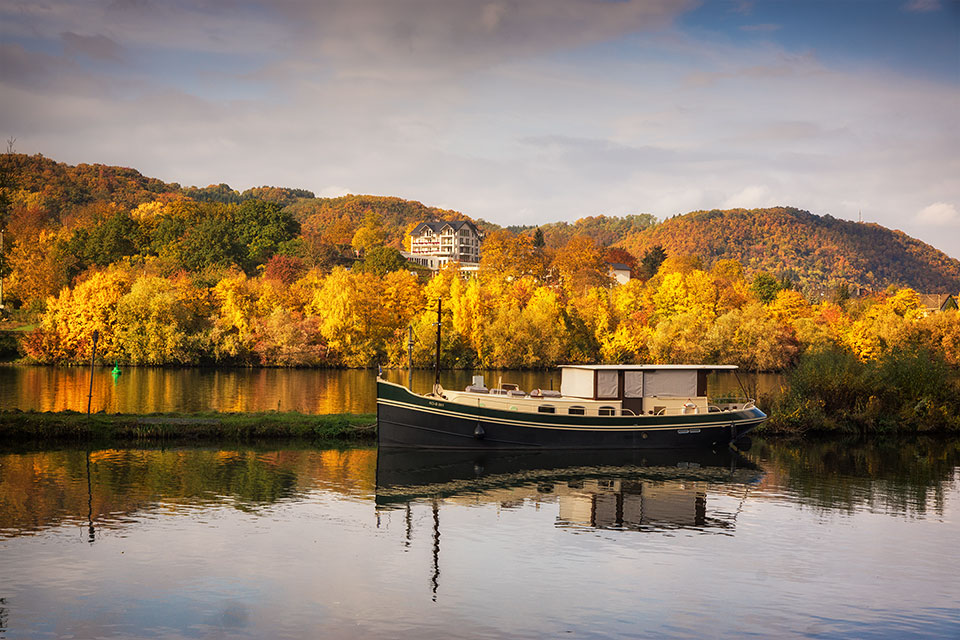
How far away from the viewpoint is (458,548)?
73.9 ft

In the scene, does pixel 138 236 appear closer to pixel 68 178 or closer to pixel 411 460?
pixel 68 178

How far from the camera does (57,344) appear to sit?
9231 centimetres

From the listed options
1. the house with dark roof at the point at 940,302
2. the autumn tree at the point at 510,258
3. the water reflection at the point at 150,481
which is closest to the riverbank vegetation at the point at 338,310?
the autumn tree at the point at 510,258

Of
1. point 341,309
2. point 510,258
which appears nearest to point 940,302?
point 510,258

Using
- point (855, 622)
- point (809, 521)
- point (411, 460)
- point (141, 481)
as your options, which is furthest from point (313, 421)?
point (855, 622)

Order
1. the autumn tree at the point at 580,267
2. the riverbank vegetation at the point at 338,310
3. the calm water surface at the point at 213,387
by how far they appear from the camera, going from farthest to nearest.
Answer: the autumn tree at the point at 580,267 < the riverbank vegetation at the point at 338,310 < the calm water surface at the point at 213,387

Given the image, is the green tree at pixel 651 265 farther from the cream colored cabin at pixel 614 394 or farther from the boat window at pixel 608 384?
the boat window at pixel 608 384

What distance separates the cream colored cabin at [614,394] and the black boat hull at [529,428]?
49 cm

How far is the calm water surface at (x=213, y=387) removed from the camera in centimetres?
4939

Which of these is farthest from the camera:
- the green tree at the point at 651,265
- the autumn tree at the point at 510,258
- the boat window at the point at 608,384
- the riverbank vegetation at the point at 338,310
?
the green tree at the point at 651,265

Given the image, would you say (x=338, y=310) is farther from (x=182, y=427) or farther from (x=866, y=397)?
(x=866, y=397)

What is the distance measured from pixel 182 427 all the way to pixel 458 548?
19.1m

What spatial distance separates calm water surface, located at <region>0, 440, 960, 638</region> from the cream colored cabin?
A: 326 cm

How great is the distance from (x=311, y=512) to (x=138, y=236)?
117056mm
